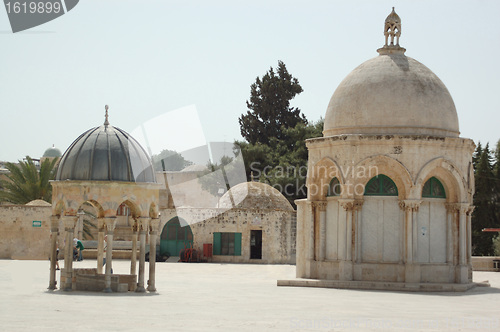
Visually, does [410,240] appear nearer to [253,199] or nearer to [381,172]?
[381,172]

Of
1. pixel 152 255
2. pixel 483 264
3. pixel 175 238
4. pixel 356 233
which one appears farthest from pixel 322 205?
pixel 175 238

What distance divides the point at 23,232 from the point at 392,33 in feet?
67.9

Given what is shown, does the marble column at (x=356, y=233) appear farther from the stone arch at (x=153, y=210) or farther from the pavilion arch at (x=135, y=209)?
the pavilion arch at (x=135, y=209)

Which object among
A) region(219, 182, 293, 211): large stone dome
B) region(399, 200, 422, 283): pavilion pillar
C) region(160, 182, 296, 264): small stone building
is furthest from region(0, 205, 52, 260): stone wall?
region(399, 200, 422, 283): pavilion pillar

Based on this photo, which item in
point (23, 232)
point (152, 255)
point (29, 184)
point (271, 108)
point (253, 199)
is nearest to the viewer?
point (152, 255)

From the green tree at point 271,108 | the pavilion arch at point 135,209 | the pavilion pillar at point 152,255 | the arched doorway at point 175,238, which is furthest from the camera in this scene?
the green tree at point 271,108

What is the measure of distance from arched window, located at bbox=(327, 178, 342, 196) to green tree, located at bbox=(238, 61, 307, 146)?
37.0 m

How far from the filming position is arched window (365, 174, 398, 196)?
69.1 feet

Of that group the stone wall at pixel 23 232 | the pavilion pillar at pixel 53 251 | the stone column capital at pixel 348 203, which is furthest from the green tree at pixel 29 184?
the pavilion pillar at pixel 53 251

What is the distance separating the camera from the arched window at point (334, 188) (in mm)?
21734

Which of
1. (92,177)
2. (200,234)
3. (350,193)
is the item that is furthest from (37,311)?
(200,234)

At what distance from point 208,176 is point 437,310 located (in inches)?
1537

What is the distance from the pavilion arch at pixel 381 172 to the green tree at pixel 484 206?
23411 mm

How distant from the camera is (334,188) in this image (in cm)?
2184
